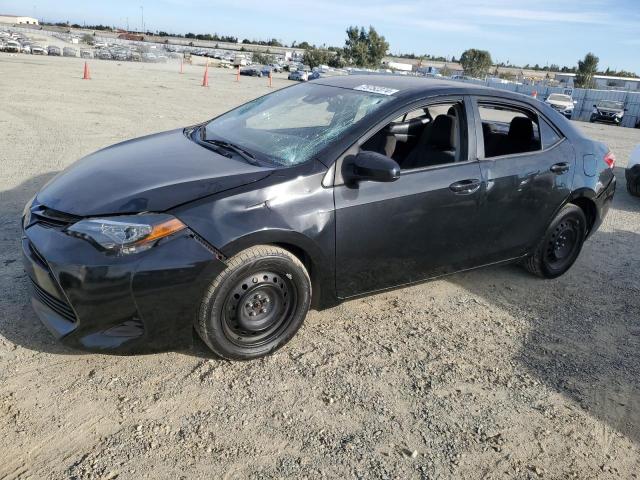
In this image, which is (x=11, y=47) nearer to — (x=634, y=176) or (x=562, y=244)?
(x=634, y=176)

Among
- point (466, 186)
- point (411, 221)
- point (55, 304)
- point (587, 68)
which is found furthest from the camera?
point (587, 68)

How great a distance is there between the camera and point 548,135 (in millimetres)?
4266

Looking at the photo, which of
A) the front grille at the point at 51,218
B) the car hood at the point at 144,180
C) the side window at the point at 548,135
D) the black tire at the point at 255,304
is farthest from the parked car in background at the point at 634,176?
the front grille at the point at 51,218

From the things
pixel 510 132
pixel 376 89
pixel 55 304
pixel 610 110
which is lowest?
pixel 55 304

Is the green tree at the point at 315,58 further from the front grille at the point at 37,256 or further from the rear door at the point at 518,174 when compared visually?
the front grille at the point at 37,256

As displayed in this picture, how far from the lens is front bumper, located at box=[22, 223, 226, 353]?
2.58m

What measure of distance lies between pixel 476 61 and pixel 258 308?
84157mm

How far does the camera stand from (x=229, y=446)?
2.45 metres

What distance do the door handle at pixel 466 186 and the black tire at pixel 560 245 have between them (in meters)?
1.09

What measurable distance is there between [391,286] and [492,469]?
1.39 metres

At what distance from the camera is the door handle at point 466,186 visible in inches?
140

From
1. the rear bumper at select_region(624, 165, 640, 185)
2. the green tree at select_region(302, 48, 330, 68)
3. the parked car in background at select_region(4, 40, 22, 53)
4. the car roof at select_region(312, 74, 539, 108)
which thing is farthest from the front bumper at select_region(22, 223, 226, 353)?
the green tree at select_region(302, 48, 330, 68)

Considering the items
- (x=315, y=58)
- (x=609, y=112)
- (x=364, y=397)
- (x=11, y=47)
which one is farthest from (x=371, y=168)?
(x=315, y=58)

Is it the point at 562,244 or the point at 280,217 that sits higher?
the point at 280,217
